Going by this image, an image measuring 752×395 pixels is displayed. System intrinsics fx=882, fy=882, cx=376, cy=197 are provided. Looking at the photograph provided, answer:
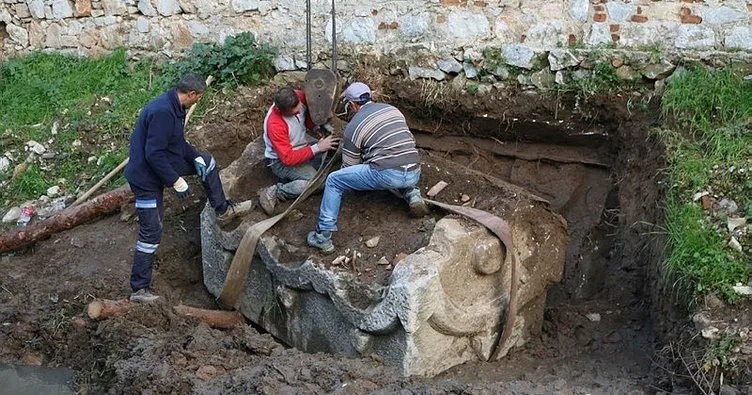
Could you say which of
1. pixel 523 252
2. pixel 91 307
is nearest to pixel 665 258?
pixel 523 252

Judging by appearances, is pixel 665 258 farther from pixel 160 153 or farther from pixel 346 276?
pixel 160 153

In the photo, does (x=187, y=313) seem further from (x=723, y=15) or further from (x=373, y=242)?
(x=723, y=15)

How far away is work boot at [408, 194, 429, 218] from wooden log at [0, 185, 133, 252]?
3047 mm

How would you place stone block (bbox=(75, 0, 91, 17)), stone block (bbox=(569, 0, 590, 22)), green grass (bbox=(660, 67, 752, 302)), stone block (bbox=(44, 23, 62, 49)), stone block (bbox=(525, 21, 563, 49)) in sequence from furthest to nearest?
1. stone block (bbox=(44, 23, 62, 49))
2. stone block (bbox=(75, 0, 91, 17))
3. stone block (bbox=(525, 21, 563, 49))
4. stone block (bbox=(569, 0, 590, 22))
5. green grass (bbox=(660, 67, 752, 302))

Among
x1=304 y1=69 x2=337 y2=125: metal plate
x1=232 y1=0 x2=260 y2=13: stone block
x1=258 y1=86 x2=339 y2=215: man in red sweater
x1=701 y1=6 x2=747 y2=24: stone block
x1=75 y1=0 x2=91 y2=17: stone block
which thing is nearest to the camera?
x1=258 y1=86 x2=339 y2=215: man in red sweater

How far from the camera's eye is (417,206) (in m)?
6.55

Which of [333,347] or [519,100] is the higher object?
[519,100]

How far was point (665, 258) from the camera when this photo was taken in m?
6.51

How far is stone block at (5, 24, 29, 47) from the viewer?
34.8 ft

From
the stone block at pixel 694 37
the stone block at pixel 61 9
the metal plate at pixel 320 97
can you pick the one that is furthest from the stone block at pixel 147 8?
the stone block at pixel 694 37

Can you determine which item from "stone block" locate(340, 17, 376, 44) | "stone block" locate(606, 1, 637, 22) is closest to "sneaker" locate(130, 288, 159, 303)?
"stone block" locate(340, 17, 376, 44)

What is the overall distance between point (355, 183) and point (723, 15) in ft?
11.5

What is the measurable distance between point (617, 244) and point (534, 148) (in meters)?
1.22

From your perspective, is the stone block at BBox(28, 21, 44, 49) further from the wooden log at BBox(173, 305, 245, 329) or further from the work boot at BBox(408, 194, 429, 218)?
the work boot at BBox(408, 194, 429, 218)
